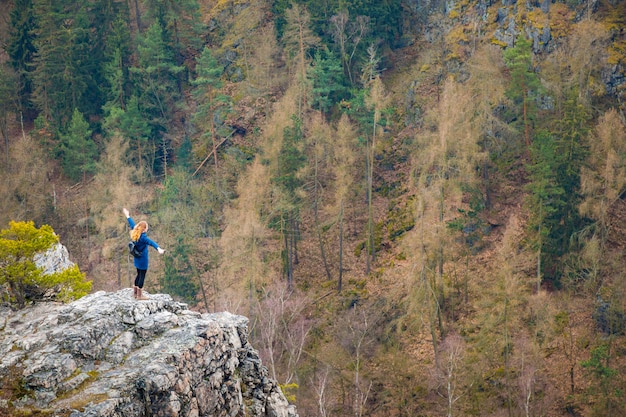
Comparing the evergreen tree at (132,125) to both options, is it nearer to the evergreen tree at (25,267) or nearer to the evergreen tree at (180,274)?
the evergreen tree at (180,274)

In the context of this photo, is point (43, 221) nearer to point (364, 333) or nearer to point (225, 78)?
point (225, 78)

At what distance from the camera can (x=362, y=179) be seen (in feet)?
186

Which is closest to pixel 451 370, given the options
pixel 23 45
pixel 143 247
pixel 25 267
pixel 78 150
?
pixel 143 247

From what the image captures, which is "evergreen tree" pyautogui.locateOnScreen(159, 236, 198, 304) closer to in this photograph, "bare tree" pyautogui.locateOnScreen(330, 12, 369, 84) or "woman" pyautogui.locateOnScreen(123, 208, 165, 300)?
"bare tree" pyautogui.locateOnScreen(330, 12, 369, 84)

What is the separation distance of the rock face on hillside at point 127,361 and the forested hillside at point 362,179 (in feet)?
81.0

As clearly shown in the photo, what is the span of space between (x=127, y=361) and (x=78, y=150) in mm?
47596

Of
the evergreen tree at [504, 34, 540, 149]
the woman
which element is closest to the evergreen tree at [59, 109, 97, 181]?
the evergreen tree at [504, 34, 540, 149]

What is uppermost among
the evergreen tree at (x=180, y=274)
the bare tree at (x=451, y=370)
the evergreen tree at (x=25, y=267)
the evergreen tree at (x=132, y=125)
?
the evergreen tree at (x=25, y=267)

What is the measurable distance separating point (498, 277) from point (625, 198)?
1326 cm

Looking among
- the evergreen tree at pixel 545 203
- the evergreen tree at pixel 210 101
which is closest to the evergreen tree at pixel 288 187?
the evergreen tree at pixel 210 101

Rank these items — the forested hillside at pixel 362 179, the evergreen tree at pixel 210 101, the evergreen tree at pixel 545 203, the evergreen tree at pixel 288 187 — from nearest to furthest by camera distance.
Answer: the forested hillside at pixel 362 179
the evergreen tree at pixel 545 203
the evergreen tree at pixel 288 187
the evergreen tree at pixel 210 101

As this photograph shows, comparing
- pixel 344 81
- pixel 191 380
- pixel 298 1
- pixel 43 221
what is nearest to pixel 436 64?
pixel 344 81

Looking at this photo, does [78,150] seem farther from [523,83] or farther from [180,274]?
[523,83]

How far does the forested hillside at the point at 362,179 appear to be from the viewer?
4334cm
